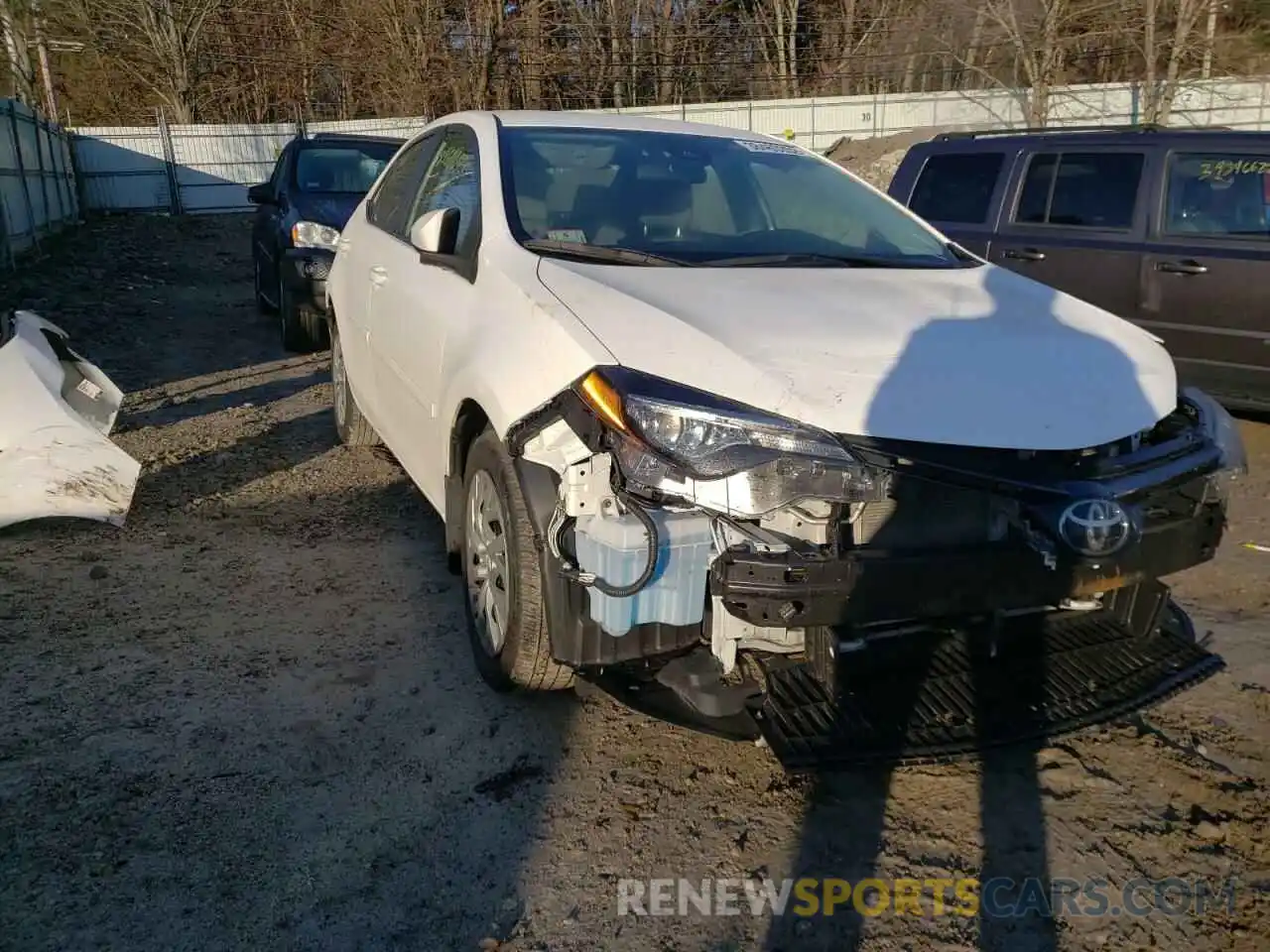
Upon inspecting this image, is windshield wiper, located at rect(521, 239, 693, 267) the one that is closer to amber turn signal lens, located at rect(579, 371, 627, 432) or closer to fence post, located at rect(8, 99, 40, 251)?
amber turn signal lens, located at rect(579, 371, 627, 432)

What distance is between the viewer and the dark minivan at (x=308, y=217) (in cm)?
892

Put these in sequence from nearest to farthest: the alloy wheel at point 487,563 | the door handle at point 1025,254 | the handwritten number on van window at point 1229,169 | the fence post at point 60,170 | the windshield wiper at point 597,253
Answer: the alloy wheel at point 487,563 → the windshield wiper at point 597,253 → the handwritten number on van window at point 1229,169 → the door handle at point 1025,254 → the fence post at point 60,170

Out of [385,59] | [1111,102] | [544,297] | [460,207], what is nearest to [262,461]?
[460,207]

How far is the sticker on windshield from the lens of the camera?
4246mm

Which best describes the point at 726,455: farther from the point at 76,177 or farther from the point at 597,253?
the point at 76,177

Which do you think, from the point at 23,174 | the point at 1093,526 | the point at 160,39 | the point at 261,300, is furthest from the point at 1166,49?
the point at 160,39

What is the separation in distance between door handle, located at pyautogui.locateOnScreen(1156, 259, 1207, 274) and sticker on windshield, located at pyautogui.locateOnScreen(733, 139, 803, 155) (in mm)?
3060

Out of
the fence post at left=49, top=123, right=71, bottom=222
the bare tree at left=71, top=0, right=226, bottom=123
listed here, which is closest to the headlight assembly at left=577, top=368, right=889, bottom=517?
the fence post at left=49, top=123, right=71, bottom=222

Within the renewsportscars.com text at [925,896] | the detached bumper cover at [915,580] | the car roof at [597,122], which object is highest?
the car roof at [597,122]

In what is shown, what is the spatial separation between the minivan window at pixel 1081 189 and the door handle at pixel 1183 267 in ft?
1.21

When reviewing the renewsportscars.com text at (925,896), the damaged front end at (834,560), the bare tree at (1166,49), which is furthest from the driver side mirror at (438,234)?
the bare tree at (1166,49)

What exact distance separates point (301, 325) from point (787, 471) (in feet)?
25.0

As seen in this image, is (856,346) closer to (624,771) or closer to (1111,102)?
(624,771)

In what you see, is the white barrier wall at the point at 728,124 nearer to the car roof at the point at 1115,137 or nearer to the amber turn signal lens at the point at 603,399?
the car roof at the point at 1115,137
